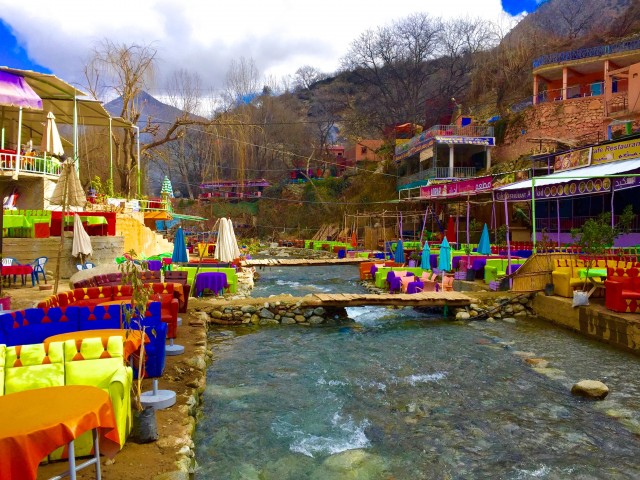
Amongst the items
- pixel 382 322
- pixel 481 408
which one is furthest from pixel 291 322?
pixel 481 408

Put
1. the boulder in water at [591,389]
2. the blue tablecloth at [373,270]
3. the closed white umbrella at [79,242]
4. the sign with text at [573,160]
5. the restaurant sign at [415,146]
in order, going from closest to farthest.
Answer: the boulder in water at [591,389] < the closed white umbrella at [79,242] < the sign with text at [573,160] < the blue tablecloth at [373,270] < the restaurant sign at [415,146]

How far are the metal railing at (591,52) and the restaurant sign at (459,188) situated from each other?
13.1 m

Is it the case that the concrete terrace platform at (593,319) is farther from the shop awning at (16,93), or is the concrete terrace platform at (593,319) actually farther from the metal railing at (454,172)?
the metal railing at (454,172)

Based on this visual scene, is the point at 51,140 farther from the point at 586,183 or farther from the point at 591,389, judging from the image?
the point at 586,183

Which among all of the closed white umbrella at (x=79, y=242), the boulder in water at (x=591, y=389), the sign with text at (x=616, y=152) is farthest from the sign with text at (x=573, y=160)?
the closed white umbrella at (x=79, y=242)

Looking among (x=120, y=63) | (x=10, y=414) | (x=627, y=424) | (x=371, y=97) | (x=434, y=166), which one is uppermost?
(x=371, y=97)

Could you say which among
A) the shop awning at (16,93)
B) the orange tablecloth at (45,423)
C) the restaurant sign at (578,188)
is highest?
the shop awning at (16,93)

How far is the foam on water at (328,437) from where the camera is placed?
5.42m

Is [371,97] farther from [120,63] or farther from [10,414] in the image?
[10,414]

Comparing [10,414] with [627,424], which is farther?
[627,424]

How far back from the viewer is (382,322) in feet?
40.8

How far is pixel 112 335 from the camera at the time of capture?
18.1 feet

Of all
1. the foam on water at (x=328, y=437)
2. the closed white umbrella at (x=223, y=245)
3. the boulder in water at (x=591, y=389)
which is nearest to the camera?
the foam on water at (x=328, y=437)

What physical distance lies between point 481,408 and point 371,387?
1646 millimetres
